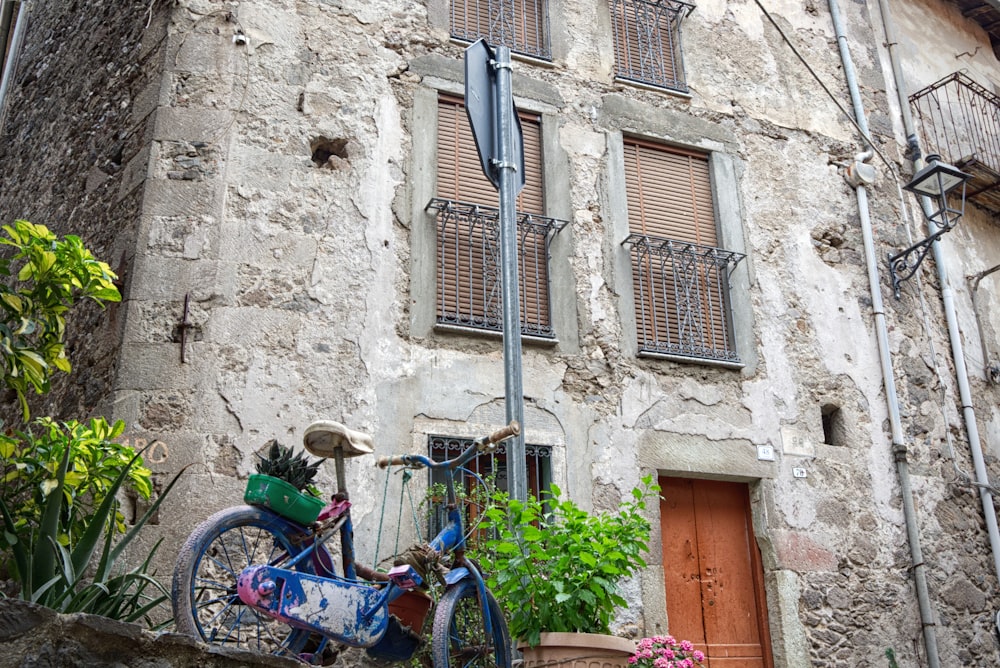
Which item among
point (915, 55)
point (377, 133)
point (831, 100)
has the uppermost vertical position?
point (915, 55)

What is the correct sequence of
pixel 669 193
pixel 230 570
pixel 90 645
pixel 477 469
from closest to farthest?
1. pixel 90 645
2. pixel 230 570
3. pixel 477 469
4. pixel 669 193

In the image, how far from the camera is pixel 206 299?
22.4 feet

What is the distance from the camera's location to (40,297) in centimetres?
477

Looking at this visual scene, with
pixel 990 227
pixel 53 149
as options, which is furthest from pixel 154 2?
pixel 990 227

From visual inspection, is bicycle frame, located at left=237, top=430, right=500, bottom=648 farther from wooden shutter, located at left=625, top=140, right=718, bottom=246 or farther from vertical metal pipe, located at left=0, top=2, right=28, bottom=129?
vertical metal pipe, located at left=0, top=2, right=28, bottom=129

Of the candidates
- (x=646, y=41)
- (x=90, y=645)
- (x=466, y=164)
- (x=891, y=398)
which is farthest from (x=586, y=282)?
(x=90, y=645)

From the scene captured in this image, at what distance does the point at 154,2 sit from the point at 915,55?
7.40 meters

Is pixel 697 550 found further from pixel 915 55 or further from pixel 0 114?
pixel 0 114

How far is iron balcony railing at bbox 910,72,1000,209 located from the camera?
10.4m

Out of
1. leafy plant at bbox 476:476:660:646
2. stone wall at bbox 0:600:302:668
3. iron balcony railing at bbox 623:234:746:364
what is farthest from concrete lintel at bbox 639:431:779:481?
stone wall at bbox 0:600:302:668

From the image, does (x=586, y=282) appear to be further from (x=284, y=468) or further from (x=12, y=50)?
(x=12, y=50)

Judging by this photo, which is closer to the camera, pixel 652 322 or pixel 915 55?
pixel 652 322

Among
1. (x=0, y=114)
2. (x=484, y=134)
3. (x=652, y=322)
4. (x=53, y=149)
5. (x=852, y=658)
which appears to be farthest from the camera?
(x=0, y=114)

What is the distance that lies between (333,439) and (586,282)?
148 inches
